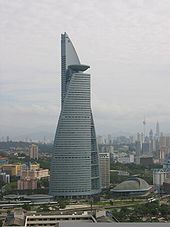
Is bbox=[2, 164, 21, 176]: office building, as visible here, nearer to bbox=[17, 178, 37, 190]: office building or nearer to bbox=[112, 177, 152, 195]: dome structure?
bbox=[17, 178, 37, 190]: office building

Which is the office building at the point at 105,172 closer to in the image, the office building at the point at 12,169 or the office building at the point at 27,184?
the office building at the point at 27,184

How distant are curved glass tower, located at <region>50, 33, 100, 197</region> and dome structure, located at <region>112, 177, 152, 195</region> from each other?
63.4 inches

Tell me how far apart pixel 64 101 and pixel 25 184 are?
6316 mm

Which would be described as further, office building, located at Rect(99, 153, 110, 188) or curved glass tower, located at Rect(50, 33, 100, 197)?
office building, located at Rect(99, 153, 110, 188)

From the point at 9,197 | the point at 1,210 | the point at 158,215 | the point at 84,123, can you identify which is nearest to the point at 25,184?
the point at 9,197

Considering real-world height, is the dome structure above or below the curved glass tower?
below

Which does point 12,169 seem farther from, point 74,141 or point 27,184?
point 74,141

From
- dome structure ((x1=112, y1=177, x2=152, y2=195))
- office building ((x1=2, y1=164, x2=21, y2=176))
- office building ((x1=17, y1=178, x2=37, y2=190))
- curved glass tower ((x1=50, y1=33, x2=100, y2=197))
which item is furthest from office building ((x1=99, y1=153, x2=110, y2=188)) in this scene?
office building ((x1=2, y1=164, x2=21, y2=176))

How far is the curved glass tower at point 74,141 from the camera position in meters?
22.7

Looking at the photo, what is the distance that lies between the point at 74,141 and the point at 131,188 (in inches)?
162

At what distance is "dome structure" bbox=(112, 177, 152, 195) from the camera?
2403 centimetres

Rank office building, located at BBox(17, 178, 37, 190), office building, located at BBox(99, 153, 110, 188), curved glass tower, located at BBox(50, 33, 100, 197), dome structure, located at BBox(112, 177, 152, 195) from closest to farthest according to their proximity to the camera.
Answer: curved glass tower, located at BBox(50, 33, 100, 197)
dome structure, located at BBox(112, 177, 152, 195)
office building, located at BBox(17, 178, 37, 190)
office building, located at BBox(99, 153, 110, 188)

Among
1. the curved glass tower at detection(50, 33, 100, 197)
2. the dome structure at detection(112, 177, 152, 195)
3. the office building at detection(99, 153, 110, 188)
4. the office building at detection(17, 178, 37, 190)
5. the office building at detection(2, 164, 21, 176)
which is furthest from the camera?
the office building at detection(2, 164, 21, 176)

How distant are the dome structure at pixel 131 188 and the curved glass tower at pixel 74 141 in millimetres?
1611
